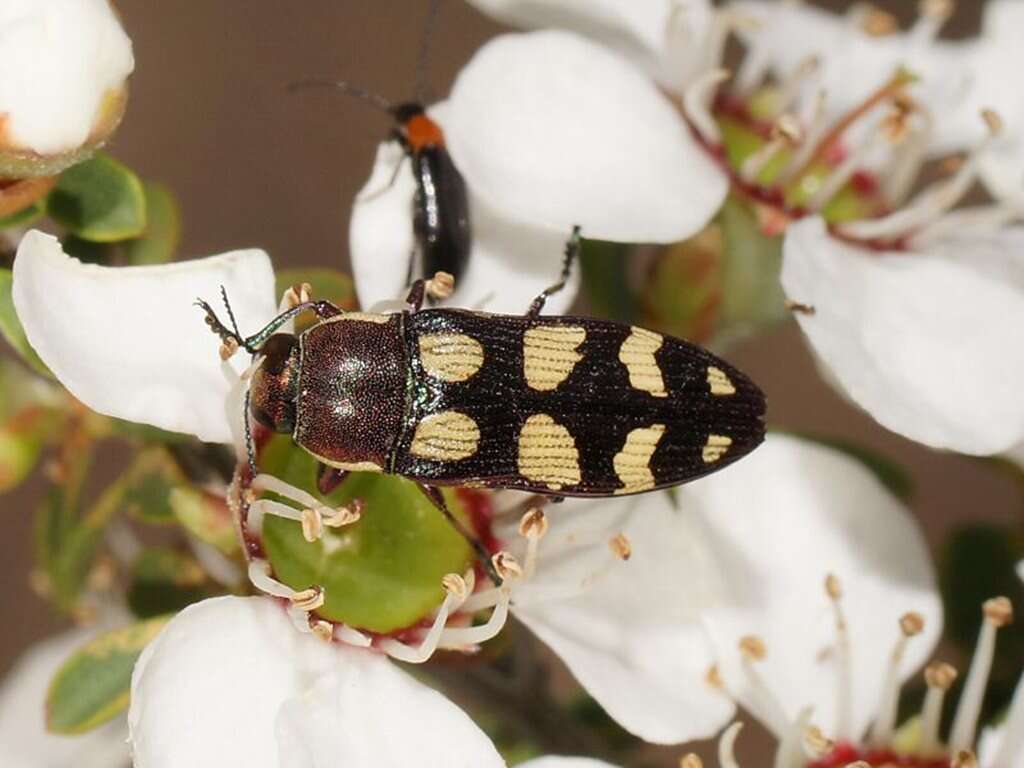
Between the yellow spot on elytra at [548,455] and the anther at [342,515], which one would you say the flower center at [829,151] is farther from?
the anther at [342,515]

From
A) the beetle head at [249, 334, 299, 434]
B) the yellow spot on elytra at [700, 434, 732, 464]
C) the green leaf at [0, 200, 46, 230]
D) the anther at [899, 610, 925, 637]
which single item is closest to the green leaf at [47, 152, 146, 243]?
the green leaf at [0, 200, 46, 230]

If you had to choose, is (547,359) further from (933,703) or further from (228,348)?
(933,703)

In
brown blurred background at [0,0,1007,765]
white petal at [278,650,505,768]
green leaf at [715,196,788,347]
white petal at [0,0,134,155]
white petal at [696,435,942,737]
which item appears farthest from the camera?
brown blurred background at [0,0,1007,765]

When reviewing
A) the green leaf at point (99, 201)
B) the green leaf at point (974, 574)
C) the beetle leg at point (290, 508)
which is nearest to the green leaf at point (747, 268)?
the green leaf at point (974, 574)

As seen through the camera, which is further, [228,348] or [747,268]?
[747,268]

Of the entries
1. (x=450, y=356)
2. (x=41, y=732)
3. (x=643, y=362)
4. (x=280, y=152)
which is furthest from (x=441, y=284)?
(x=280, y=152)

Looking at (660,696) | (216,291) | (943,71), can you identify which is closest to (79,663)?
(216,291)

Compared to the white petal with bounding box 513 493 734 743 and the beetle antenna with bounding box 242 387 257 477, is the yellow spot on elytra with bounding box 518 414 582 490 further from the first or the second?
the beetle antenna with bounding box 242 387 257 477
